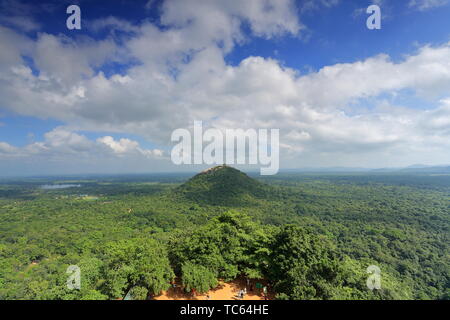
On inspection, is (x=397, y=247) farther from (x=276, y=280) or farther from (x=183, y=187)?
(x=183, y=187)

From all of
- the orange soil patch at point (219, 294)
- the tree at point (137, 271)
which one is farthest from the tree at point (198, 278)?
Answer: the tree at point (137, 271)

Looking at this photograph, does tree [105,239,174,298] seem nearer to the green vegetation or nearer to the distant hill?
the green vegetation

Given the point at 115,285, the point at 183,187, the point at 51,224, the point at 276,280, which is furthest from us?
the point at 183,187

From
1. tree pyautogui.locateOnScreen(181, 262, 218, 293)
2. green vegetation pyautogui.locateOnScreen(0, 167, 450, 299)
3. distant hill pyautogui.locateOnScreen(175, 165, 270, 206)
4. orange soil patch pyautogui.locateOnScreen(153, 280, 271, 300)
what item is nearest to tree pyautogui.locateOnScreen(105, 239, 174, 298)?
green vegetation pyautogui.locateOnScreen(0, 167, 450, 299)

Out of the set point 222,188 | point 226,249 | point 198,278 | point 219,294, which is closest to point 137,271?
point 198,278
